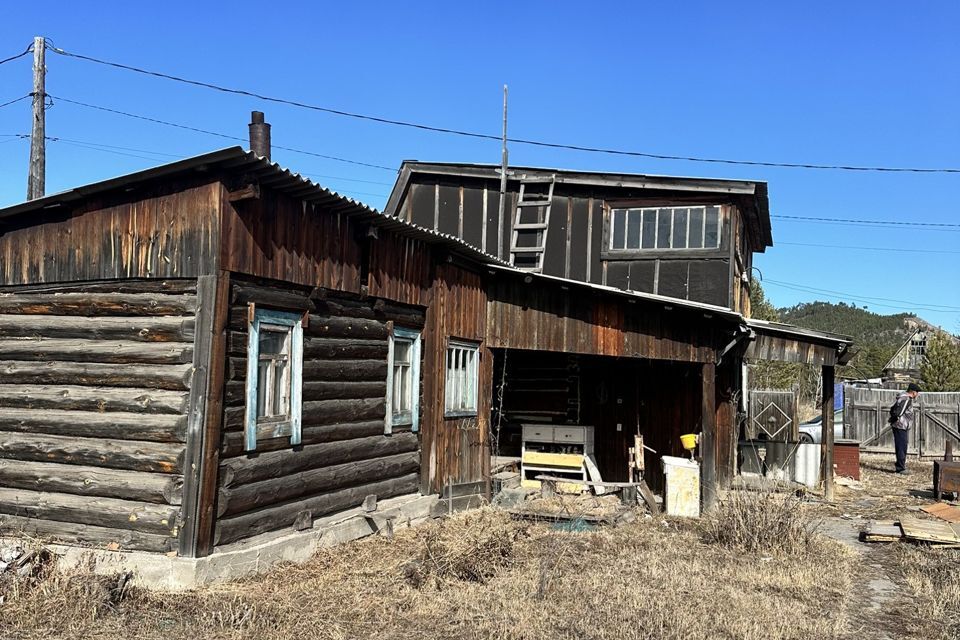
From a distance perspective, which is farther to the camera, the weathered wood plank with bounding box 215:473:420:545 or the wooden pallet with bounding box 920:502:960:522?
the wooden pallet with bounding box 920:502:960:522

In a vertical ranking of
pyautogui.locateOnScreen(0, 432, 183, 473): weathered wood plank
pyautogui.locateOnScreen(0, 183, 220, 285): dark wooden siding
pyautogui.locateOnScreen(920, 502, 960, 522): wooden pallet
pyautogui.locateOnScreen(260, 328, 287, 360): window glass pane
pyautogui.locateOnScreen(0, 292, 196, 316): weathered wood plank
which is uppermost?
pyautogui.locateOnScreen(0, 183, 220, 285): dark wooden siding

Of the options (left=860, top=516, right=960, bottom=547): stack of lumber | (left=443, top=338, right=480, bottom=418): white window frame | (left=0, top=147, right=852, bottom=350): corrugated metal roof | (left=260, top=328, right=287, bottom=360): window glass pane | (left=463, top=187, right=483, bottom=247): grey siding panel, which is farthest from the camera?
(left=463, top=187, right=483, bottom=247): grey siding panel

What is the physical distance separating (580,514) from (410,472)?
8.63 ft

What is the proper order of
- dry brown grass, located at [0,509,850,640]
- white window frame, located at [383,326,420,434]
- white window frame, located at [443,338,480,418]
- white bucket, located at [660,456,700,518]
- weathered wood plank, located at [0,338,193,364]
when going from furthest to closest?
white bucket, located at [660,456,700,518]
white window frame, located at [443,338,480,418]
white window frame, located at [383,326,420,434]
weathered wood plank, located at [0,338,193,364]
dry brown grass, located at [0,509,850,640]

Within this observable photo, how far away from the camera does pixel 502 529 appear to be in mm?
9180

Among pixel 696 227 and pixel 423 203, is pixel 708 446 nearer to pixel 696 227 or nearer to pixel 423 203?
pixel 696 227

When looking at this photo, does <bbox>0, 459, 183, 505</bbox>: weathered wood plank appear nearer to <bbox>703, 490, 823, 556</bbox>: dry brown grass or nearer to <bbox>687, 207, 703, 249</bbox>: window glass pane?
<bbox>703, 490, 823, 556</bbox>: dry brown grass

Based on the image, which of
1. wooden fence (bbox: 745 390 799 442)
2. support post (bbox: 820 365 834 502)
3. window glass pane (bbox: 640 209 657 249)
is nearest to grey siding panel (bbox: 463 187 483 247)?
window glass pane (bbox: 640 209 657 249)

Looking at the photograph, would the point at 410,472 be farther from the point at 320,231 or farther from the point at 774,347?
the point at 774,347

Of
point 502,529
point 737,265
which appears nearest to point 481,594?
point 502,529

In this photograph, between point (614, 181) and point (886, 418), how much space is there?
1718cm

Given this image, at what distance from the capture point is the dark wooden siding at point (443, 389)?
11.9m

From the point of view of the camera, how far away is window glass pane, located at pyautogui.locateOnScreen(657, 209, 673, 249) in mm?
16562

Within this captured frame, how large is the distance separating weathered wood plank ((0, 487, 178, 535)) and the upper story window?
11593 mm
